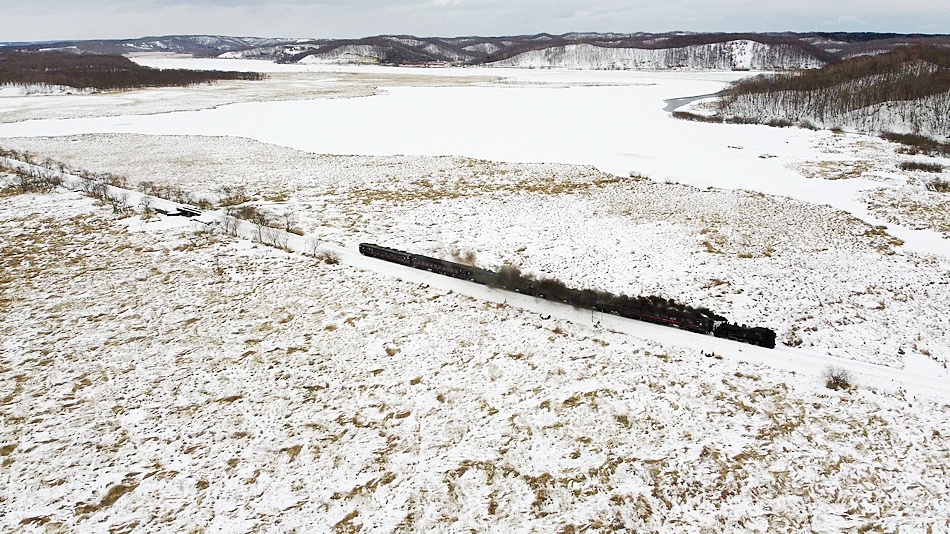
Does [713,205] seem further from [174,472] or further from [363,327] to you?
[174,472]

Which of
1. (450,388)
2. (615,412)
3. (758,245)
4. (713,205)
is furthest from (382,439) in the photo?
(713,205)

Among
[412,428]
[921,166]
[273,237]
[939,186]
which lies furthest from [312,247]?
[921,166]

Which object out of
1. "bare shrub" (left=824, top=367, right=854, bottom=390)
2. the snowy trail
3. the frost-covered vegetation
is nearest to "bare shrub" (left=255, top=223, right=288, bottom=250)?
the snowy trail

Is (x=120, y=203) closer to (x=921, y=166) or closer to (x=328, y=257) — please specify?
(x=328, y=257)

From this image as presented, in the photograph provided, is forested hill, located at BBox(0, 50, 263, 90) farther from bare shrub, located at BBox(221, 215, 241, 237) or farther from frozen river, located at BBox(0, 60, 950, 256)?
bare shrub, located at BBox(221, 215, 241, 237)

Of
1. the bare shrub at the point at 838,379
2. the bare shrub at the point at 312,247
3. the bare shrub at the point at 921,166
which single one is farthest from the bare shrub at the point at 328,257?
the bare shrub at the point at 921,166

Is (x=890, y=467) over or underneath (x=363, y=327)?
underneath
